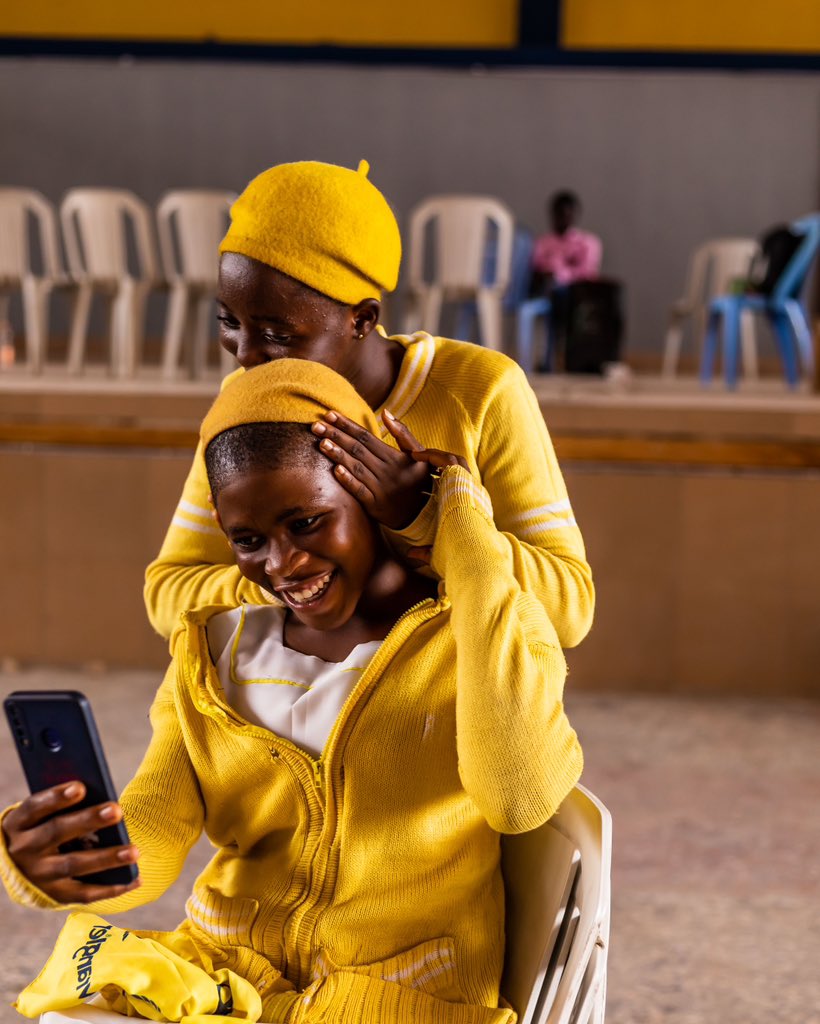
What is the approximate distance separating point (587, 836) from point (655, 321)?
1091 cm

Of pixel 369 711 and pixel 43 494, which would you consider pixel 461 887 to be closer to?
pixel 369 711

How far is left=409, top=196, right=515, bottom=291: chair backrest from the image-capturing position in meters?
7.19

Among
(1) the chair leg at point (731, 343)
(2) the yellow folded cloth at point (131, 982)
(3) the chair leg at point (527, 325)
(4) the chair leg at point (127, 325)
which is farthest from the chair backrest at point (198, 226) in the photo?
(2) the yellow folded cloth at point (131, 982)

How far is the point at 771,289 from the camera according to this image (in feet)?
24.7

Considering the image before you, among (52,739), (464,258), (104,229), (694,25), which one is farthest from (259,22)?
(52,739)

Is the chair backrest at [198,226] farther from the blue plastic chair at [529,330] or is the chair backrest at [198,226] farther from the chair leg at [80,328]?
the blue plastic chair at [529,330]

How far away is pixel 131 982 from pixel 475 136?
11.0 m

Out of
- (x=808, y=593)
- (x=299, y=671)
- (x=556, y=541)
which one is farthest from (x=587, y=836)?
(x=808, y=593)

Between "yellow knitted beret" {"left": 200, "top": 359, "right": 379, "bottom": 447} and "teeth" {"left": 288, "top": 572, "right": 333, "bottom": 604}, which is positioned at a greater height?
"yellow knitted beret" {"left": 200, "top": 359, "right": 379, "bottom": 447}

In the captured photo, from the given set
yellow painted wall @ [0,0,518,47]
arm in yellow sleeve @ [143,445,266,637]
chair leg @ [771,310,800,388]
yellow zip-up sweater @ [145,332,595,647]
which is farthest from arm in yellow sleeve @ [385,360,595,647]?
yellow painted wall @ [0,0,518,47]

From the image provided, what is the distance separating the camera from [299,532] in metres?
1.23

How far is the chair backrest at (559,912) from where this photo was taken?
120cm

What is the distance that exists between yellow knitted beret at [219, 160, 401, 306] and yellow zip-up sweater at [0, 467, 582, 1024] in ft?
1.21

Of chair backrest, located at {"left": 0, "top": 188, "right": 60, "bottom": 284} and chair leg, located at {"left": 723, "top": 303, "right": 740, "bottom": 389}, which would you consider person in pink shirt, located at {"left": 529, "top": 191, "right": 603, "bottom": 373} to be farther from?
chair backrest, located at {"left": 0, "top": 188, "right": 60, "bottom": 284}
